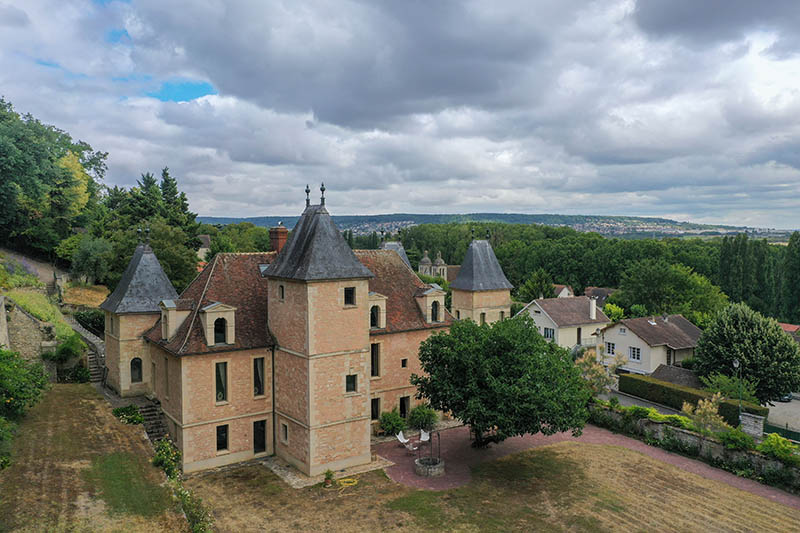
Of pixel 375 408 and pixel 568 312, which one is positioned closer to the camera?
pixel 375 408

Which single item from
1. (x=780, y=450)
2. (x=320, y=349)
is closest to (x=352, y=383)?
(x=320, y=349)

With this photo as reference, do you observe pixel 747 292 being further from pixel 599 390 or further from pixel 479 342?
pixel 479 342

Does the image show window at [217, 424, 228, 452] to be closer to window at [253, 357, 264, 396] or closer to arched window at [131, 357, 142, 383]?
window at [253, 357, 264, 396]

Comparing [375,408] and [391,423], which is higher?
[375,408]

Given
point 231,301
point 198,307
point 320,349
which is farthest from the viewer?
point 231,301

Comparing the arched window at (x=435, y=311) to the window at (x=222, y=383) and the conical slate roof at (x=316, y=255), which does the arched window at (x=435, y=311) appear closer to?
the conical slate roof at (x=316, y=255)

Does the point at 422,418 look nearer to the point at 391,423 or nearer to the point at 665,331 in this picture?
the point at 391,423
